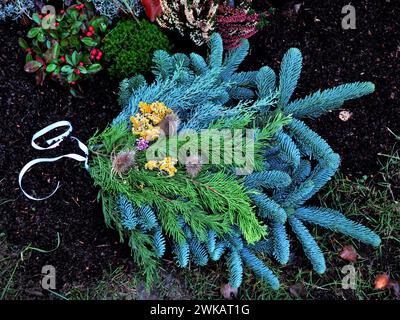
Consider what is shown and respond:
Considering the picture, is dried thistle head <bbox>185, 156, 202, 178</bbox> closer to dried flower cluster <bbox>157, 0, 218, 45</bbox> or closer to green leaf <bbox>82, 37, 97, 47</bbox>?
dried flower cluster <bbox>157, 0, 218, 45</bbox>

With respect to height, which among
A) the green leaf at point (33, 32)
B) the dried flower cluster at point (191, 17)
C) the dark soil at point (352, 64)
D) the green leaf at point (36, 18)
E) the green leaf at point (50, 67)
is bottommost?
the dark soil at point (352, 64)

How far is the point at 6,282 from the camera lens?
2.90m

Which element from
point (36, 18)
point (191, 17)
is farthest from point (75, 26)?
point (191, 17)

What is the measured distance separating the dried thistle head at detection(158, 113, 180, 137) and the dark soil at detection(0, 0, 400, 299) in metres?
0.50

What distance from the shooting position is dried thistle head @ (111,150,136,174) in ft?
8.70

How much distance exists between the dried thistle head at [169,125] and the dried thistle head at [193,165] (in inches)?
6.6

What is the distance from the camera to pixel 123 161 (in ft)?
8.69

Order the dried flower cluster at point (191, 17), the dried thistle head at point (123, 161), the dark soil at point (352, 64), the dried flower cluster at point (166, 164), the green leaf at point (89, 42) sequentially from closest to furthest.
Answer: the dried flower cluster at point (166, 164) < the dried thistle head at point (123, 161) < the dried flower cluster at point (191, 17) < the green leaf at point (89, 42) < the dark soil at point (352, 64)

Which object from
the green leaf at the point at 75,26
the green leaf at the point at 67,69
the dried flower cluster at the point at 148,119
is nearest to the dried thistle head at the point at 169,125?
the dried flower cluster at the point at 148,119

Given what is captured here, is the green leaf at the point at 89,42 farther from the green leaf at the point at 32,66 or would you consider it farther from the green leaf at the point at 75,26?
the green leaf at the point at 32,66

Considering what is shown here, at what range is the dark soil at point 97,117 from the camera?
293cm
